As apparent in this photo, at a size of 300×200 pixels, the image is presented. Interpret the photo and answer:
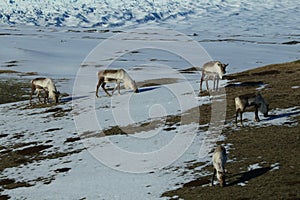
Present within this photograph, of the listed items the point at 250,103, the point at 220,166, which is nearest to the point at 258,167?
the point at 220,166

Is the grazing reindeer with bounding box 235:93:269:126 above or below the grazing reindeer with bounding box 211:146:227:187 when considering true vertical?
above

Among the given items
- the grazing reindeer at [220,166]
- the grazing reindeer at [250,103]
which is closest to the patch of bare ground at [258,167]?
the grazing reindeer at [220,166]

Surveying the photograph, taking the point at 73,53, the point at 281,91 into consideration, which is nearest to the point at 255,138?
the point at 281,91

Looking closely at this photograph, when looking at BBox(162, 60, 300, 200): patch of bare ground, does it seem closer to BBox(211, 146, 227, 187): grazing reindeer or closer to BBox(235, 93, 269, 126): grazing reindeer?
BBox(211, 146, 227, 187): grazing reindeer

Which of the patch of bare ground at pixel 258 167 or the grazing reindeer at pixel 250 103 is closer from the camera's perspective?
the patch of bare ground at pixel 258 167

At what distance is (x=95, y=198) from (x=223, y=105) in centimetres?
1808

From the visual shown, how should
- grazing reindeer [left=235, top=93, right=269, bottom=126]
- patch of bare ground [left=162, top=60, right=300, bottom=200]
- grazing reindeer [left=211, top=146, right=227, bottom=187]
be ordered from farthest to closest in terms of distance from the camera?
grazing reindeer [left=235, top=93, right=269, bottom=126]
grazing reindeer [left=211, top=146, right=227, bottom=187]
patch of bare ground [left=162, top=60, right=300, bottom=200]

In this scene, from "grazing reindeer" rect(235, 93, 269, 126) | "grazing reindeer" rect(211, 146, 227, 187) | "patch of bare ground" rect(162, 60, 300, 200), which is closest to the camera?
"patch of bare ground" rect(162, 60, 300, 200)

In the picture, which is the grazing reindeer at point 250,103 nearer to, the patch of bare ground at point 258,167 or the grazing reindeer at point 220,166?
the patch of bare ground at point 258,167

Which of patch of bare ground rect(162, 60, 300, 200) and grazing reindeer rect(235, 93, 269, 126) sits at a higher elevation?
grazing reindeer rect(235, 93, 269, 126)

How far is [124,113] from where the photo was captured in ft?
129

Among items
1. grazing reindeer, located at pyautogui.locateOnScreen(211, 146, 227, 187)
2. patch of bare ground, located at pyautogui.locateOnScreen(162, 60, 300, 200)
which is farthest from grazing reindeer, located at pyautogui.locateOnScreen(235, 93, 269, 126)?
grazing reindeer, located at pyautogui.locateOnScreen(211, 146, 227, 187)

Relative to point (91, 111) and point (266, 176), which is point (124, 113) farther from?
point (266, 176)

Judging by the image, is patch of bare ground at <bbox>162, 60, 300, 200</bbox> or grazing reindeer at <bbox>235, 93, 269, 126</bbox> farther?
grazing reindeer at <bbox>235, 93, 269, 126</bbox>
